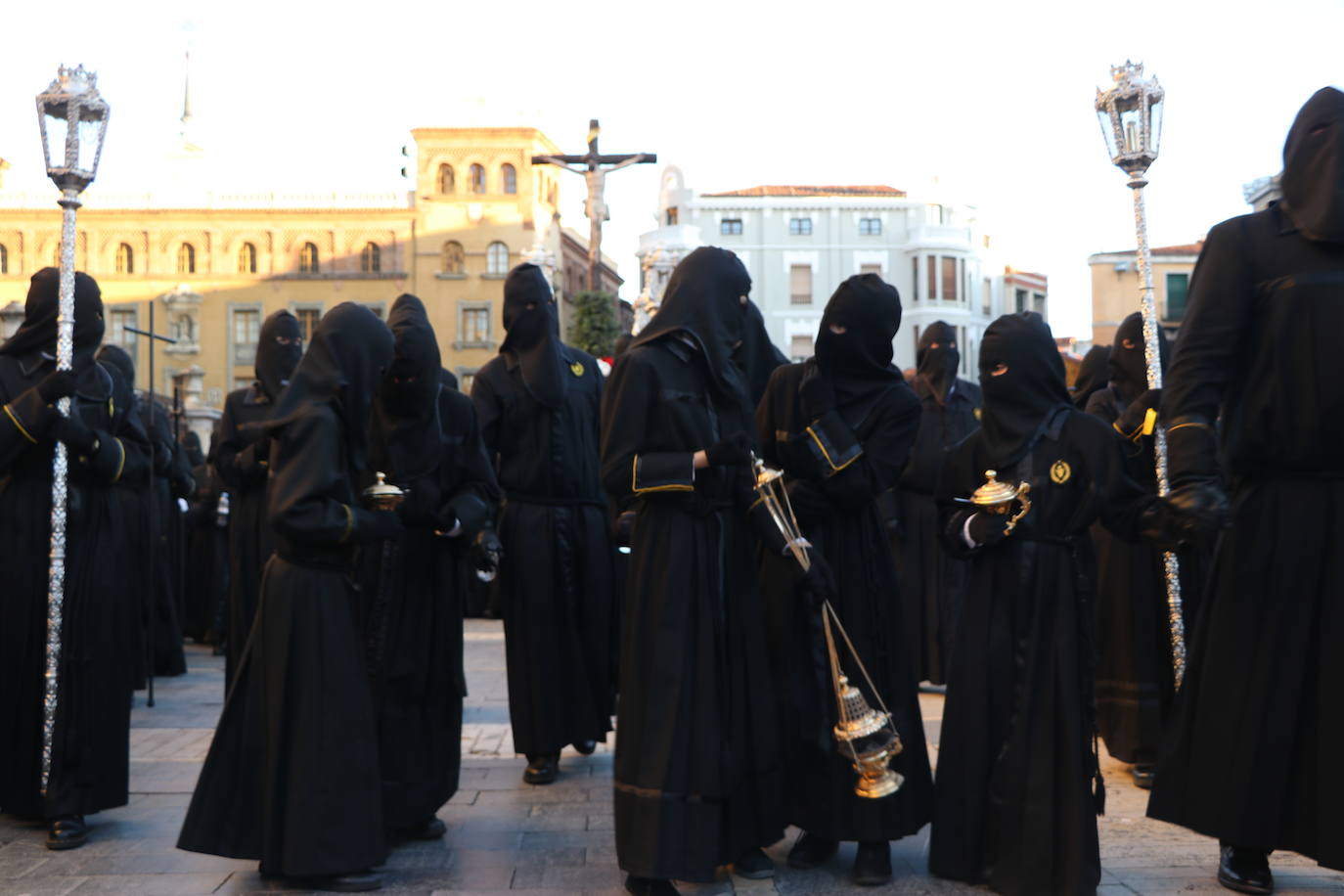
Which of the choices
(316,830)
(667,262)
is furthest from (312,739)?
(667,262)

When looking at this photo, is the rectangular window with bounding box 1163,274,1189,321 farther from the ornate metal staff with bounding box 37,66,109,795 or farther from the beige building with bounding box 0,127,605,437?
the ornate metal staff with bounding box 37,66,109,795

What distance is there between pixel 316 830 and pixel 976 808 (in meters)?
2.41

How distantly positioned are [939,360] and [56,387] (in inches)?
236

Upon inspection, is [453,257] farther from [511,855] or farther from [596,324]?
[511,855]

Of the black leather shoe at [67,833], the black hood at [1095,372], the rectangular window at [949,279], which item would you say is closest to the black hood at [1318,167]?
the black hood at [1095,372]

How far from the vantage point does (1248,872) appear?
5.12 meters

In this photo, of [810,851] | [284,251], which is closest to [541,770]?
[810,851]

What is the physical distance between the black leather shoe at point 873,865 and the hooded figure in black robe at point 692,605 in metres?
0.33

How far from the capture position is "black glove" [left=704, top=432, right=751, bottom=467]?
16.8 feet

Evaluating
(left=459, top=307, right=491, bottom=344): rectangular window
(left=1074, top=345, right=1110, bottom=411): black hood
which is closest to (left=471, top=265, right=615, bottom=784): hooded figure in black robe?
(left=1074, top=345, right=1110, bottom=411): black hood

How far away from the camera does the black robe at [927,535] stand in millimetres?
9891

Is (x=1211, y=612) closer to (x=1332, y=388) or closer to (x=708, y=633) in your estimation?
(x=1332, y=388)

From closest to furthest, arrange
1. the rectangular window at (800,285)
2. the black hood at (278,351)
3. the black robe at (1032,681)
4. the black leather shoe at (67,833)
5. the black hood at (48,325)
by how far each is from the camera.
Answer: the black robe at (1032,681), the black leather shoe at (67,833), the black hood at (48,325), the black hood at (278,351), the rectangular window at (800,285)

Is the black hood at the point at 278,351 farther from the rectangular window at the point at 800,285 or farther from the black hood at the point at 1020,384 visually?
the rectangular window at the point at 800,285
